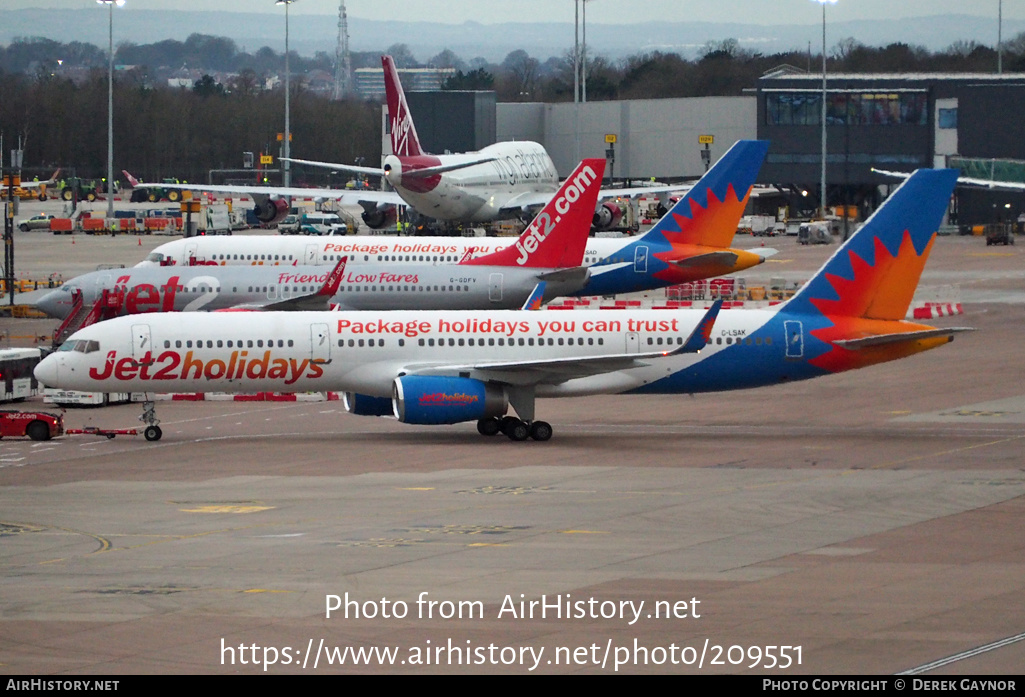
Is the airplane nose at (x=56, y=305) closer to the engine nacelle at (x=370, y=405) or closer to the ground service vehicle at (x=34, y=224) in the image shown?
the engine nacelle at (x=370, y=405)

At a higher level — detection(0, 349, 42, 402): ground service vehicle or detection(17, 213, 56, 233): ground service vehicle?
detection(17, 213, 56, 233): ground service vehicle

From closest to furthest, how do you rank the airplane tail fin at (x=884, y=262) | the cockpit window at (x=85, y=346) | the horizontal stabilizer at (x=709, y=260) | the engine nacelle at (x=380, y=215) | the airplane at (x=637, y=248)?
the cockpit window at (x=85, y=346), the airplane tail fin at (x=884, y=262), the airplane at (x=637, y=248), the horizontal stabilizer at (x=709, y=260), the engine nacelle at (x=380, y=215)

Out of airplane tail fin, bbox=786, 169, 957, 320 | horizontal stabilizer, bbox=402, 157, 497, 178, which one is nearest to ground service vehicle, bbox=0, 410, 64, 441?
airplane tail fin, bbox=786, 169, 957, 320

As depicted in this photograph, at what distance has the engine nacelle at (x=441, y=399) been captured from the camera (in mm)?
43688

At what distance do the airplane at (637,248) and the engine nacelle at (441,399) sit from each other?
27362 mm

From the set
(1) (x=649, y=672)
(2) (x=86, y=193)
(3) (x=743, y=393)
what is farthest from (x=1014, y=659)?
(2) (x=86, y=193)

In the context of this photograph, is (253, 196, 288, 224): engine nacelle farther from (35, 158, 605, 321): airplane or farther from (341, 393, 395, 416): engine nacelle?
(341, 393, 395, 416): engine nacelle

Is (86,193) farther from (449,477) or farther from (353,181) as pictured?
(449,477)

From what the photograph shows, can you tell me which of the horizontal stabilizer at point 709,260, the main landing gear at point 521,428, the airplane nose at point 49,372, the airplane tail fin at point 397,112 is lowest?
the main landing gear at point 521,428

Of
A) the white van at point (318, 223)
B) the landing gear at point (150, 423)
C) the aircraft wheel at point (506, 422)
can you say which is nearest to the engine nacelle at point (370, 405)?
the aircraft wheel at point (506, 422)

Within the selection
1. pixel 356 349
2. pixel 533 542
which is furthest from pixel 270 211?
pixel 533 542

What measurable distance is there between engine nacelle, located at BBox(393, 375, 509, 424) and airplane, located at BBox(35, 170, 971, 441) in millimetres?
58

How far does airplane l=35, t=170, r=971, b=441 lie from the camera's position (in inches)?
1780

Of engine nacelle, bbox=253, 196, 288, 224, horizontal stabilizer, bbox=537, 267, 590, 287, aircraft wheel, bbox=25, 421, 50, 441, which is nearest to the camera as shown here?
aircraft wheel, bbox=25, 421, 50, 441
